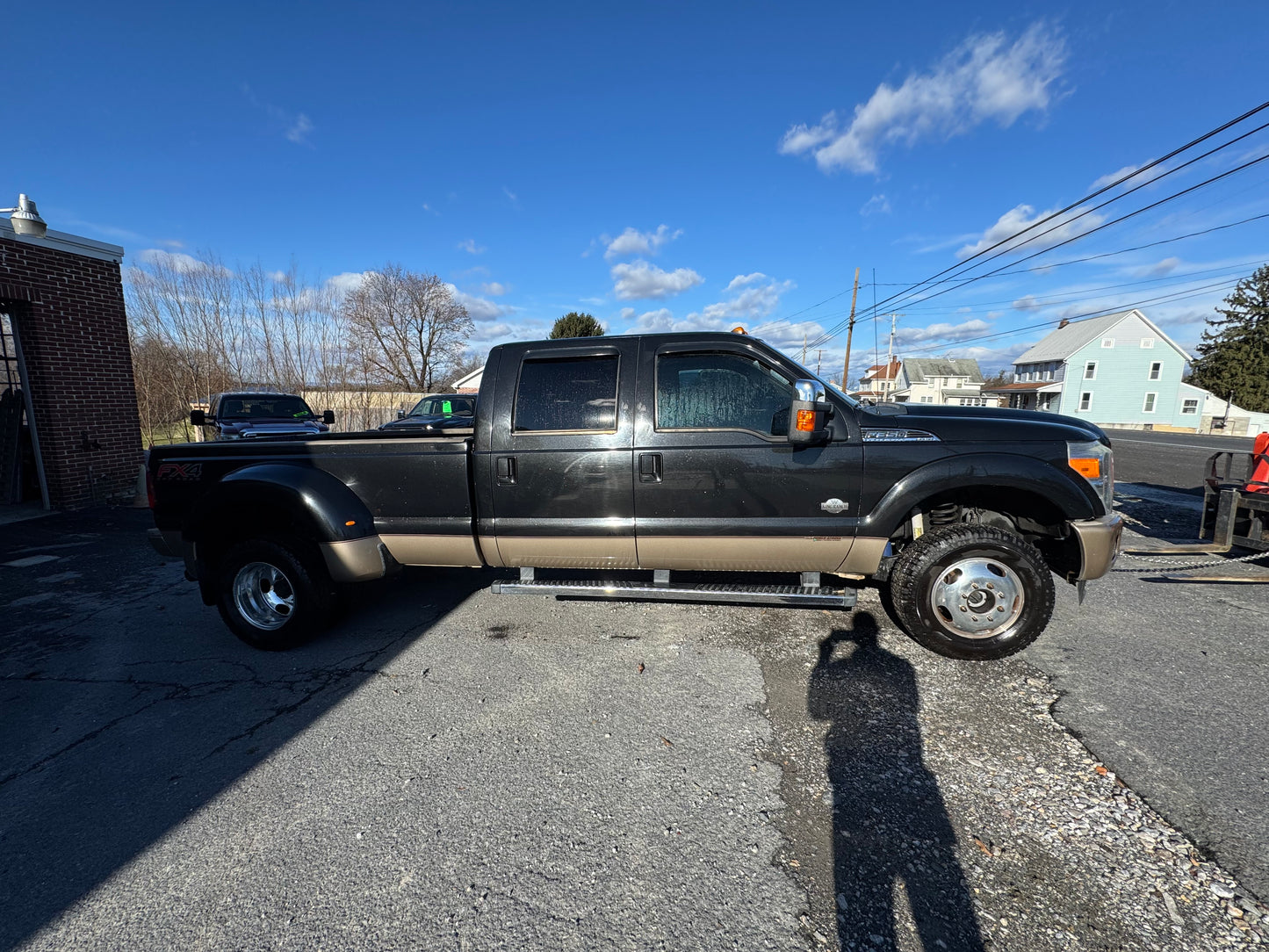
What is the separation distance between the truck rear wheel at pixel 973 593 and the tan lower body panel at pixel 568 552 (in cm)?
176

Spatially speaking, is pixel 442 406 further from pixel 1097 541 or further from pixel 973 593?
pixel 1097 541

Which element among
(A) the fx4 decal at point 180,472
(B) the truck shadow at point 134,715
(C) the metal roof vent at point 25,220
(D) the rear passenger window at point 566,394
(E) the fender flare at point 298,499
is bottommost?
(B) the truck shadow at point 134,715

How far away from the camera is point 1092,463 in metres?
3.33

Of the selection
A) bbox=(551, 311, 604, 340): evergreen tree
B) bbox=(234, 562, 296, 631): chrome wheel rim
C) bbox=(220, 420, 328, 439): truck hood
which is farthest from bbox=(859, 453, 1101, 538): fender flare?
bbox=(551, 311, 604, 340): evergreen tree

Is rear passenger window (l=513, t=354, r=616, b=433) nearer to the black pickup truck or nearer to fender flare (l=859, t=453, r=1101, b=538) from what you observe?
the black pickup truck

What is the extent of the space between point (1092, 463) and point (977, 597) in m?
1.03

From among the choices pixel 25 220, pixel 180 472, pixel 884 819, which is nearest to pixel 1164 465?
pixel 884 819

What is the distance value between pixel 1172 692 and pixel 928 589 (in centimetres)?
132

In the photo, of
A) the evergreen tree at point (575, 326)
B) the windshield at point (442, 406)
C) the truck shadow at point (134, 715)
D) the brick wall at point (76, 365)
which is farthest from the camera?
the evergreen tree at point (575, 326)

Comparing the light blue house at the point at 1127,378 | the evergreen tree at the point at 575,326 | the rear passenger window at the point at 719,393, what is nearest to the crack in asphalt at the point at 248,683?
the rear passenger window at the point at 719,393

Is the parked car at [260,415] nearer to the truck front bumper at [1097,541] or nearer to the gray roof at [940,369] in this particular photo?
the truck front bumper at [1097,541]

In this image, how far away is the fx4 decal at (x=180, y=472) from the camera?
392 cm

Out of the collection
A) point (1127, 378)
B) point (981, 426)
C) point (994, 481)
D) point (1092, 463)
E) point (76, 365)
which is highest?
point (1127, 378)

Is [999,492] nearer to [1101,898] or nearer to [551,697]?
[1101,898]
